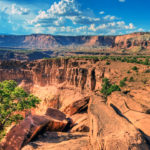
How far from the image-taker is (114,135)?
990cm

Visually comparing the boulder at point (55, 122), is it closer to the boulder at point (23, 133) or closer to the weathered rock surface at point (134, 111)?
the boulder at point (23, 133)

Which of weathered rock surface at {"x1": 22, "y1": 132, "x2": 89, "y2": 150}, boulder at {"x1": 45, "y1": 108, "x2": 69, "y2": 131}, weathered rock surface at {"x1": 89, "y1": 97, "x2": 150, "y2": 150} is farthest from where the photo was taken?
boulder at {"x1": 45, "y1": 108, "x2": 69, "y2": 131}

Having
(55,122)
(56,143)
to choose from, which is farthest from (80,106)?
(56,143)

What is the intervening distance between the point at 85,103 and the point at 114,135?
1157 cm

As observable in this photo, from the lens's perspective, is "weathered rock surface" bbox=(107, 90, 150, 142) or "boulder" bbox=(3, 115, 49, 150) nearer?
"weathered rock surface" bbox=(107, 90, 150, 142)

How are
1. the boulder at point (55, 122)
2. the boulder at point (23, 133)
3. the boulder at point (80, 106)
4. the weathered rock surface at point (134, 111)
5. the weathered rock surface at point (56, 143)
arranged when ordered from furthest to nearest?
the boulder at point (80, 106) < the boulder at point (55, 122) < the boulder at point (23, 133) < the weathered rock surface at point (134, 111) < the weathered rock surface at point (56, 143)

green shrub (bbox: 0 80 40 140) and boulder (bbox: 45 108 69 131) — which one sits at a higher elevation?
green shrub (bbox: 0 80 40 140)

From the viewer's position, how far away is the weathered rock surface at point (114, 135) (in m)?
9.22

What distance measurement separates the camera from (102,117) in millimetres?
12375

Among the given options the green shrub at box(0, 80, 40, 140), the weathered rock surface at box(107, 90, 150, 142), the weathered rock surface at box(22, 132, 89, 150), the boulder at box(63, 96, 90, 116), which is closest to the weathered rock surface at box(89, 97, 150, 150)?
the weathered rock surface at box(22, 132, 89, 150)

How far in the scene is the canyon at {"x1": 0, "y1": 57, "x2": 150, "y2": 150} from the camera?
10.4 metres

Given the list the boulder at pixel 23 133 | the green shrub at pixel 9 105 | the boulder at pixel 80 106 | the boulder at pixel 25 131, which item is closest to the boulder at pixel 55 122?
the boulder at pixel 25 131

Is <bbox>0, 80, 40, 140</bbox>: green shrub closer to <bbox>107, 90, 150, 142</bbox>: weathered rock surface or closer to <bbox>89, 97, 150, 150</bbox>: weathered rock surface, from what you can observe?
<bbox>89, 97, 150, 150</bbox>: weathered rock surface

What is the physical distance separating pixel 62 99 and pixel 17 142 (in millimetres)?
28360
